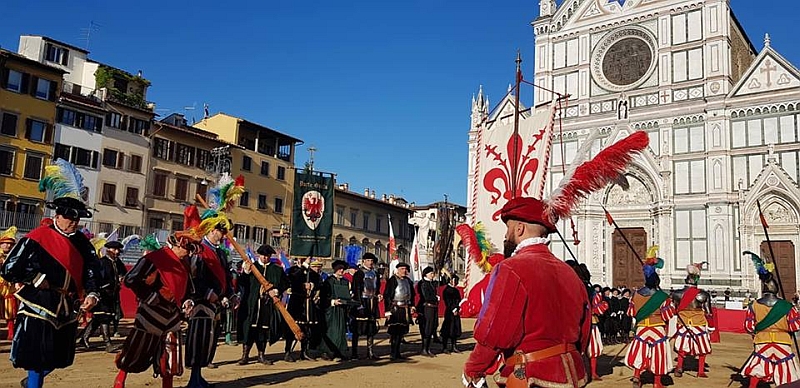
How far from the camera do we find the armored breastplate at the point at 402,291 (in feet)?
42.4

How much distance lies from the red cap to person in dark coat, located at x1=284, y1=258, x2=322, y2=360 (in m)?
8.27

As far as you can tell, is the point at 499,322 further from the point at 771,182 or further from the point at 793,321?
the point at 771,182

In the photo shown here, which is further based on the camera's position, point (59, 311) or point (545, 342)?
point (59, 311)

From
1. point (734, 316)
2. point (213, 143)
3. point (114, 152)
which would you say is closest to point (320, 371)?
point (734, 316)

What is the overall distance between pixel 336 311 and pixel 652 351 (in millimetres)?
5985

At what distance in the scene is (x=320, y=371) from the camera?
34.5ft

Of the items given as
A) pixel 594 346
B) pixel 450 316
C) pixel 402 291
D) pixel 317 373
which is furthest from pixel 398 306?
pixel 594 346

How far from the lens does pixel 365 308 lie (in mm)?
13195

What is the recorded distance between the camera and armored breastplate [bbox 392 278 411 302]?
42.4 ft

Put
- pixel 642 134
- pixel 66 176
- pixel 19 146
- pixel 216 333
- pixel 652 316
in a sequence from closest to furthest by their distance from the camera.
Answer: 1. pixel 642 134
2. pixel 66 176
3. pixel 216 333
4. pixel 652 316
5. pixel 19 146

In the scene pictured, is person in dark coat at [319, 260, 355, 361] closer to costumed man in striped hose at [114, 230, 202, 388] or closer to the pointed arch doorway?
costumed man in striped hose at [114, 230, 202, 388]

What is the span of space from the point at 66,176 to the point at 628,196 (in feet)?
97.6

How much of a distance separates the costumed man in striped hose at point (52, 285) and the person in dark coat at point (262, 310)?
4.98 meters

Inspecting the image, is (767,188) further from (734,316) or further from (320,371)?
(320,371)
